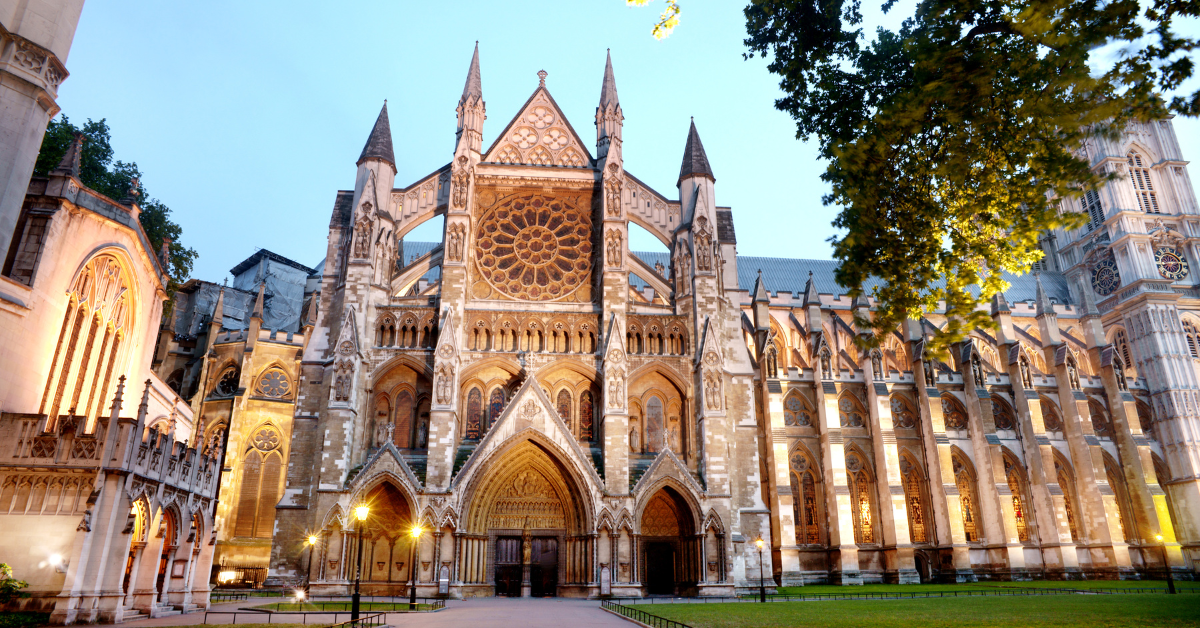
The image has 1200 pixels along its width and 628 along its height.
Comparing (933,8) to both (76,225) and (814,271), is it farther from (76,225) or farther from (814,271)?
(814,271)

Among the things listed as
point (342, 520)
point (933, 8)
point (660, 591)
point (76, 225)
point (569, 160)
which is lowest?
point (660, 591)

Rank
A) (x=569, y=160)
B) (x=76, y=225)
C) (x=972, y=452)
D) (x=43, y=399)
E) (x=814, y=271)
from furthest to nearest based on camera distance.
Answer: (x=814, y=271)
(x=972, y=452)
(x=569, y=160)
(x=76, y=225)
(x=43, y=399)

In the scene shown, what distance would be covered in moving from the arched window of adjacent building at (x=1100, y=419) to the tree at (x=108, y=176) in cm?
5140

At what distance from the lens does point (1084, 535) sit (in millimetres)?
39625

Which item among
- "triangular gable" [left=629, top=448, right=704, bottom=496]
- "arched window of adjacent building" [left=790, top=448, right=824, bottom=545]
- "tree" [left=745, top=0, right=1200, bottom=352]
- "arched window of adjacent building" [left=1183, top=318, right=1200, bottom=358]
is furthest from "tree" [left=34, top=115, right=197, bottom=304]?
"arched window of adjacent building" [left=1183, top=318, right=1200, bottom=358]

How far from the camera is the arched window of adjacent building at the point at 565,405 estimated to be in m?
29.1

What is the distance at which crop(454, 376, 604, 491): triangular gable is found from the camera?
26.7 m

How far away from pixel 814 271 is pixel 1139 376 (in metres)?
22.1

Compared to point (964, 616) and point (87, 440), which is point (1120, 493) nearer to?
point (964, 616)

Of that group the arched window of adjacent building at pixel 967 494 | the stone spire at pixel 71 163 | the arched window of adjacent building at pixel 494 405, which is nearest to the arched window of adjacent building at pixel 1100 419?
the arched window of adjacent building at pixel 967 494

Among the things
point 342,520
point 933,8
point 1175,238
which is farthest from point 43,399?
point 1175,238

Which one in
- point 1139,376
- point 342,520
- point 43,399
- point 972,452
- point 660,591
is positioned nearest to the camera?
point 43,399

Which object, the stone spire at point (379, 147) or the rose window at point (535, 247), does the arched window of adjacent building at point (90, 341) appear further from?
the rose window at point (535, 247)

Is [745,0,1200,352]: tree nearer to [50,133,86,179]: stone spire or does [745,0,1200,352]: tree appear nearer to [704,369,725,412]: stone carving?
[50,133,86,179]: stone spire
